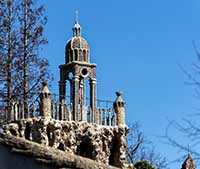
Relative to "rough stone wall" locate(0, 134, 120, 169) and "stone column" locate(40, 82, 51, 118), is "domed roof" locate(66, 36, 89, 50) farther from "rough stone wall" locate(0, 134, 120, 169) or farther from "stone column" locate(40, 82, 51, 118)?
"rough stone wall" locate(0, 134, 120, 169)

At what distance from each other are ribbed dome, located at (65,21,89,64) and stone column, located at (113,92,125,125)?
1.86 metres

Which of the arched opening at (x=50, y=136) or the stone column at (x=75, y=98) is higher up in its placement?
the stone column at (x=75, y=98)

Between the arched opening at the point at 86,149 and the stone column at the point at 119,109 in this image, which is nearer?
the arched opening at the point at 86,149

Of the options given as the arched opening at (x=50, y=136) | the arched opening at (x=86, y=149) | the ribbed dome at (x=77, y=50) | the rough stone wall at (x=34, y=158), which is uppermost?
the ribbed dome at (x=77, y=50)

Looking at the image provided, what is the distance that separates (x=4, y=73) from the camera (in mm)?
35125

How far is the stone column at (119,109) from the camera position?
31.7m

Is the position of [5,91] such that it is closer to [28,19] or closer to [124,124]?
[28,19]

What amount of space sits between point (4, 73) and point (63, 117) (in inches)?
230

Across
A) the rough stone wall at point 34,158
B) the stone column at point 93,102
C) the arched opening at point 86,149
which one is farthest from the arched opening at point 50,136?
the rough stone wall at point 34,158

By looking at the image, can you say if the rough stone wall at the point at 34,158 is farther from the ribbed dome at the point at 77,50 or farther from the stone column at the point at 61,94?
the ribbed dome at the point at 77,50

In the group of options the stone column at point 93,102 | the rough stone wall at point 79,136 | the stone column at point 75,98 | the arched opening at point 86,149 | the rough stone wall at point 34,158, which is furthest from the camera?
the stone column at point 93,102

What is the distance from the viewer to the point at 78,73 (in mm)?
31406

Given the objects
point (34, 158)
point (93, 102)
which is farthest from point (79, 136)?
point (34, 158)

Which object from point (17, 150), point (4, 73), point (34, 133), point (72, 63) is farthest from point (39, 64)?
point (17, 150)
